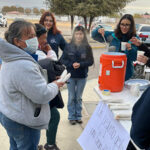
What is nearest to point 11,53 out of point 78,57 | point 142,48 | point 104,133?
point 104,133

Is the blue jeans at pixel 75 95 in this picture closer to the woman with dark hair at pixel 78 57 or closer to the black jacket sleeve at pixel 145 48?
the woman with dark hair at pixel 78 57

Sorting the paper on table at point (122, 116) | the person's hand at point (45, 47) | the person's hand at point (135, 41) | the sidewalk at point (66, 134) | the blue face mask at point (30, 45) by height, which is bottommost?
the sidewalk at point (66, 134)

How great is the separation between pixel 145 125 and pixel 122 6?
621 inches

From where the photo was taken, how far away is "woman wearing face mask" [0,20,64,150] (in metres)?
1.45

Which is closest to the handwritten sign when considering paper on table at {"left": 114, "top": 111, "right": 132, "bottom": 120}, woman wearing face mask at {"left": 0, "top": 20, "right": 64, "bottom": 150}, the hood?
paper on table at {"left": 114, "top": 111, "right": 132, "bottom": 120}

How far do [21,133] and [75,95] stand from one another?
1.59 m

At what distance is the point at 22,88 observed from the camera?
1464 millimetres

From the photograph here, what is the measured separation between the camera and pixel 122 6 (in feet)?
50.6

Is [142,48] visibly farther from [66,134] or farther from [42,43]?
[66,134]

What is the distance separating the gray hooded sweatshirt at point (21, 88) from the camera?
1.44 m

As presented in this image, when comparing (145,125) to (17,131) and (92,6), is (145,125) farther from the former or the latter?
(92,6)

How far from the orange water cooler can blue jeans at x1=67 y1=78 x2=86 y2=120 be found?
932 mm

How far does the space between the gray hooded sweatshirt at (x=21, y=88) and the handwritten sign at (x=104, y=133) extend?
1.99 ft

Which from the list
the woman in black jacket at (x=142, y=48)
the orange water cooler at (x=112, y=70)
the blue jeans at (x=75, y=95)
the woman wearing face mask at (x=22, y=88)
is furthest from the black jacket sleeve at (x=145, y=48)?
the woman wearing face mask at (x=22, y=88)
